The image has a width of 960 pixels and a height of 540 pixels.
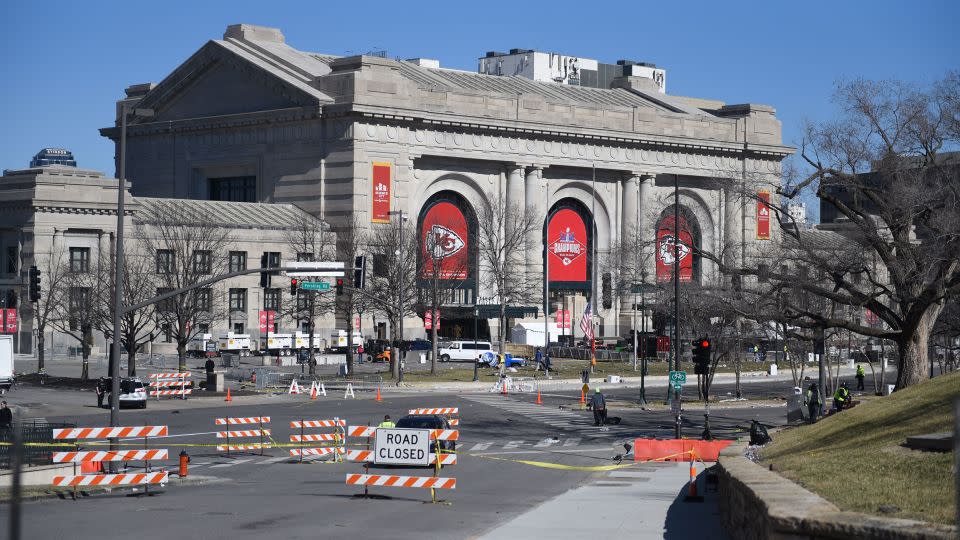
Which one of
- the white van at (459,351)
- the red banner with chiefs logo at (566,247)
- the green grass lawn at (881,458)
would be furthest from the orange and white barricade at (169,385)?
the red banner with chiefs logo at (566,247)

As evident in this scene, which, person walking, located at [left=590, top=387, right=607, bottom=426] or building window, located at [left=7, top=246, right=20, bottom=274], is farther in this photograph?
building window, located at [left=7, top=246, right=20, bottom=274]

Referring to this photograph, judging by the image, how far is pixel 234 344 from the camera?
98.1 meters

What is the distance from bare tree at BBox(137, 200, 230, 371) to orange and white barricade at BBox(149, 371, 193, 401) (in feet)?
17.7

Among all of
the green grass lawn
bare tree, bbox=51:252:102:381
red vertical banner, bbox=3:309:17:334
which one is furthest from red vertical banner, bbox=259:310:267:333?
the green grass lawn

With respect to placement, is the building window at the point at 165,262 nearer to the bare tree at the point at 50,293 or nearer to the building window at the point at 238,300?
the bare tree at the point at 50,293

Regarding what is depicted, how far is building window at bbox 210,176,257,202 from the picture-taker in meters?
115

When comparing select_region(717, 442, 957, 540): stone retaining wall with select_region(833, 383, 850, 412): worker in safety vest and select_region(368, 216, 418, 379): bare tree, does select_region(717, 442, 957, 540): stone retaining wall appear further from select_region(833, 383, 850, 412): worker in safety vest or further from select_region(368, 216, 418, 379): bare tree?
select_region(368, 216, 418, 379): bare tree

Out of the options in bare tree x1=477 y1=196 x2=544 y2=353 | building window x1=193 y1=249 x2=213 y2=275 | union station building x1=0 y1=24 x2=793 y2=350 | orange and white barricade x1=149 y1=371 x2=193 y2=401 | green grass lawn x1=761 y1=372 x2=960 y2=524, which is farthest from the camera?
union station building x1=0 y1=24 x2=793 y2=350

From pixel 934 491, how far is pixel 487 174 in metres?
102

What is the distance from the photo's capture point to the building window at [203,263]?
267 feet

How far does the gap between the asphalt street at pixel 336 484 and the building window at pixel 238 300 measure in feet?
130

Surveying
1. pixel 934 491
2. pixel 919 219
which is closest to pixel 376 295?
pixel 919 219

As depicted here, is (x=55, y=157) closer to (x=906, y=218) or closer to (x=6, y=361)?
(x=6, y=361)

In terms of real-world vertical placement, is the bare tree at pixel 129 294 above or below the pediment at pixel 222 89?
below
